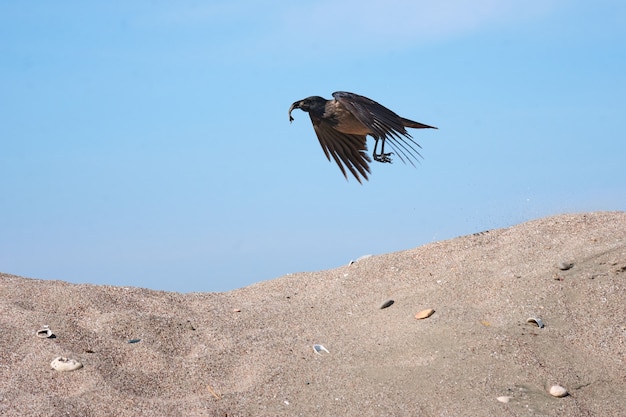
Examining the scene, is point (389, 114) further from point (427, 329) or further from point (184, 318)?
point (184, 318)

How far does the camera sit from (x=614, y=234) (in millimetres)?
7125

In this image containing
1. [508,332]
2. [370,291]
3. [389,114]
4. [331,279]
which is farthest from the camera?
[331,279]

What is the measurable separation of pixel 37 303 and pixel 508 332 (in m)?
3.93

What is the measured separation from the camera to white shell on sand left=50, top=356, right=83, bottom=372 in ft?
18.2

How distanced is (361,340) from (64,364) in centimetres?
223

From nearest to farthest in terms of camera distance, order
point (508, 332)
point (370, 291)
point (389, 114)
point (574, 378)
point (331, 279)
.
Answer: point (574, 378), point (508, 332), point (389, 114), point (370, 291), point (331, 279)

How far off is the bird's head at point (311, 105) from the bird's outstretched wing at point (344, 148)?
3.9 inches

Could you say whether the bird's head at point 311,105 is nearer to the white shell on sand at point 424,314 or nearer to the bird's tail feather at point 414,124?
the bird's tail feather at point 414,124

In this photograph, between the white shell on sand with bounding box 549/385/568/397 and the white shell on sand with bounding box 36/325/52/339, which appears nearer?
the white shell on sand with bounding box 549/385/568/397

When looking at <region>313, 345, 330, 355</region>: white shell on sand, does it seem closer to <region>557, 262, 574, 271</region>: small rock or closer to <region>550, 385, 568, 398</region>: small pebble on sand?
<region>550, 385, 568, 398</region>: small pebble on sand

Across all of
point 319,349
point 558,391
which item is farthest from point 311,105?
point 558,391

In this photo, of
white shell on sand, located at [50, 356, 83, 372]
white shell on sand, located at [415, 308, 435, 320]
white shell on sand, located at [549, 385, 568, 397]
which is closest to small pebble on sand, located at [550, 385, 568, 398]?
white shell on sand, located at [549, 385, 568, 397]

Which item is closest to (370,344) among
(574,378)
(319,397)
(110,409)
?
(319,397)

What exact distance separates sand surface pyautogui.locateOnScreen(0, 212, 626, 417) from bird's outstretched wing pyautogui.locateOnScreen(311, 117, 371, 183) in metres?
1.01
